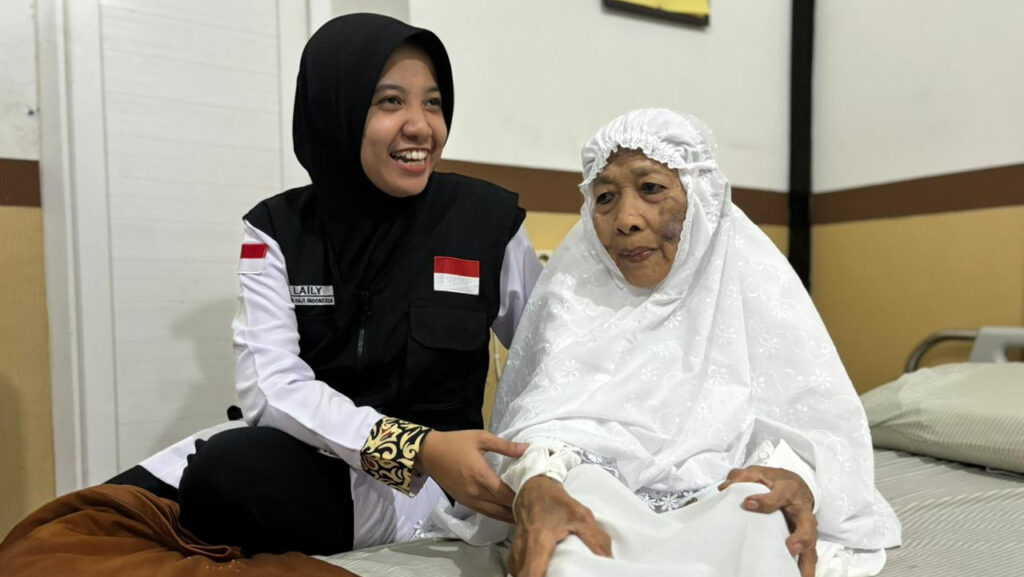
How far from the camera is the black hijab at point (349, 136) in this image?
4.60ft

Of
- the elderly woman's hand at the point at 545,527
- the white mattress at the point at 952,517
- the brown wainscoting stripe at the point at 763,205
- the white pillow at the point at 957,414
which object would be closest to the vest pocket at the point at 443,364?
the elderly woman's hand at the point at 545,527

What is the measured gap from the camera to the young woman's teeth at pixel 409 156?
4.72 ft

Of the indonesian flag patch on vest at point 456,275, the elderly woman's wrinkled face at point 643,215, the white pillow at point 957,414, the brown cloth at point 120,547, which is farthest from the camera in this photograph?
the white pillow at point 957,414

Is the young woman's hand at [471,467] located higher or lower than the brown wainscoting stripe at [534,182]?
lower

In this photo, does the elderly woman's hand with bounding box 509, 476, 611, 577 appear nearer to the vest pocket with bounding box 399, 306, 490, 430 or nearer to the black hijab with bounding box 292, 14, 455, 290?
the vest pocket with bounding box 399, 306, 490, 430

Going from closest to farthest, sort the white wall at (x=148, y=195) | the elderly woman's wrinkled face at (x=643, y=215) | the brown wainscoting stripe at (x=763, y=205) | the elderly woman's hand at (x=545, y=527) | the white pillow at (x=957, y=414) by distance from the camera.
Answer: the elderly woman's hand at (x=545, y=527)
the elderly woman's wrinkled face at (x=643, y=215)
the white pillow at (x=957, y=414)
the white wall at (x=148, y=195)
the brown wainscoting stripe at (x=763, y=205)

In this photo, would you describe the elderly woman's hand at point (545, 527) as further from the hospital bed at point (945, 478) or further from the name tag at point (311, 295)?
the name tag at point (311, 295)

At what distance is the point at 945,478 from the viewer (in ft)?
5.98

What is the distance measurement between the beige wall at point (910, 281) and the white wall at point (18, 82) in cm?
315

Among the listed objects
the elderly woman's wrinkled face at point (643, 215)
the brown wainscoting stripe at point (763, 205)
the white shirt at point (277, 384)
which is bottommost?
the white shirt at point (277, 384)

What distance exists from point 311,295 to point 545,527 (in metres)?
0.74

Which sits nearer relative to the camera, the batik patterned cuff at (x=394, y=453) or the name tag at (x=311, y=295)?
the batik patterned cuff at (x=394, y=453)

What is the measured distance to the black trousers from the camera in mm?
1200

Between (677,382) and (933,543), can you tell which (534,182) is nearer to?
(677,382)
